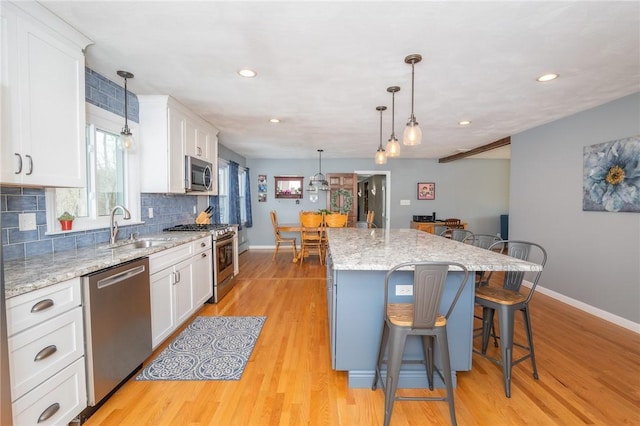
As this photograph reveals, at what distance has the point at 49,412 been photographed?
4.45ft

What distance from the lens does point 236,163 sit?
19.8ft

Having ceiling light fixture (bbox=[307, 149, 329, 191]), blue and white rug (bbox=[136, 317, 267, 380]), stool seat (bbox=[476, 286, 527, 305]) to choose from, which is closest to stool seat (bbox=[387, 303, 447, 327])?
stool seat (bbox=[476, 286, 527, 305])

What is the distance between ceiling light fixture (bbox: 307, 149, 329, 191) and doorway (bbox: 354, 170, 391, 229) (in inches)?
37.1

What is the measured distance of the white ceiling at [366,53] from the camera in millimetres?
1594

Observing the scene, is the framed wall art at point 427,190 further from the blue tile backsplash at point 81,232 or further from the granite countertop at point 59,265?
the granite countertop at point 59,265

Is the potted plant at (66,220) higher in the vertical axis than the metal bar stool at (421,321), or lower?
higher

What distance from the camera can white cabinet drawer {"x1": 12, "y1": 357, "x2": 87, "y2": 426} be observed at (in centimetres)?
126

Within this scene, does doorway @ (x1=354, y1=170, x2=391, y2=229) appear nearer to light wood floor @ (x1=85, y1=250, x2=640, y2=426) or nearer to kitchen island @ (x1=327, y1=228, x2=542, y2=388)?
light wood floor @ (x1=85, y1=250, x2=640, y2=426)

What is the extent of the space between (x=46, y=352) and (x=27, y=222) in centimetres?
96

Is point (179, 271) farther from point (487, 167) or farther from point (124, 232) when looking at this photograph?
point (487, 167)

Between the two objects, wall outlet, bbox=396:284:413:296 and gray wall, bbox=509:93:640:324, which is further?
gray wall, bbox=509:93:640:324

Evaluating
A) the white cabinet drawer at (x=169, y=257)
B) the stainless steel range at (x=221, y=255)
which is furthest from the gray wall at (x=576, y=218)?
the white cabinet drawer at (x=169, y=257)

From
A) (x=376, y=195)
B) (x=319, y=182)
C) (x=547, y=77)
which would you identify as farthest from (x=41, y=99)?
(x=376, y=195)

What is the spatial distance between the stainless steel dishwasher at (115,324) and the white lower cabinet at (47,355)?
5cm
